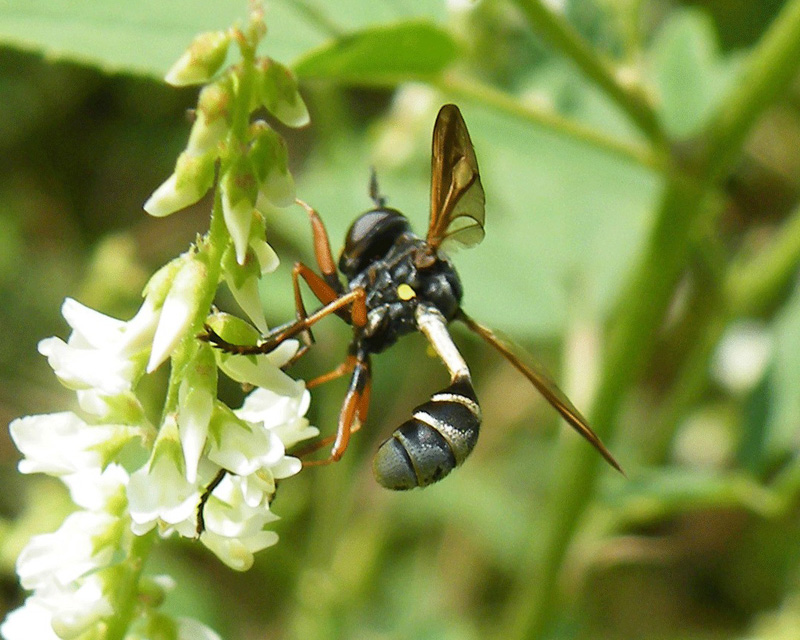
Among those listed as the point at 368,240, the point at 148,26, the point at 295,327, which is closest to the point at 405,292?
→ the point at 368,240

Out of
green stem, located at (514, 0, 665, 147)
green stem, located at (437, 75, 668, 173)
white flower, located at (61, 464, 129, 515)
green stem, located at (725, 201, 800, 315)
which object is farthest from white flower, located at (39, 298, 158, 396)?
green stem, located at (725, 201, 800, 315)

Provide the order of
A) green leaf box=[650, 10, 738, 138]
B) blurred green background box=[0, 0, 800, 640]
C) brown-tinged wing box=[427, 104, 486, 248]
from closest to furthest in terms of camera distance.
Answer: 1. brown-tinged wing box=[427, 104, 486, 248]
2. blurred green background box=[0, 0, 800, 640]
3. green leaf box=[650, 10, 738, 138]

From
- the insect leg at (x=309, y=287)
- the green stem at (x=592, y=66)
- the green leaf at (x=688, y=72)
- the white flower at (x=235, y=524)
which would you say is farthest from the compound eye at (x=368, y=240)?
the green leaf at (x=688, y=72)

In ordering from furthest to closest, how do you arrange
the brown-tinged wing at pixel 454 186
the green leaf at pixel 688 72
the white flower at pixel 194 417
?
1. the green leaf at pixel 688 72
2. the brown-tinged wing at pixel 454 186
3. the white flower at pixel 194 417

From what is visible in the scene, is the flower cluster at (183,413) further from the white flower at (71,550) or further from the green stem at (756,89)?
the green stem at (756,89)

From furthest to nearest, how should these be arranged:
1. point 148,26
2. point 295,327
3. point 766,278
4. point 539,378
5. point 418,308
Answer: point 766,278 → point 148,26 → point 418,308 → point 539,378 → point 295,327

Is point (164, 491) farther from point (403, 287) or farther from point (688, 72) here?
point (688, 72)

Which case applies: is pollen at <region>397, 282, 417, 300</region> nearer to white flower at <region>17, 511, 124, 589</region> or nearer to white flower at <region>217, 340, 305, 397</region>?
white flower at <region>217, 340, 305, 397</region>
